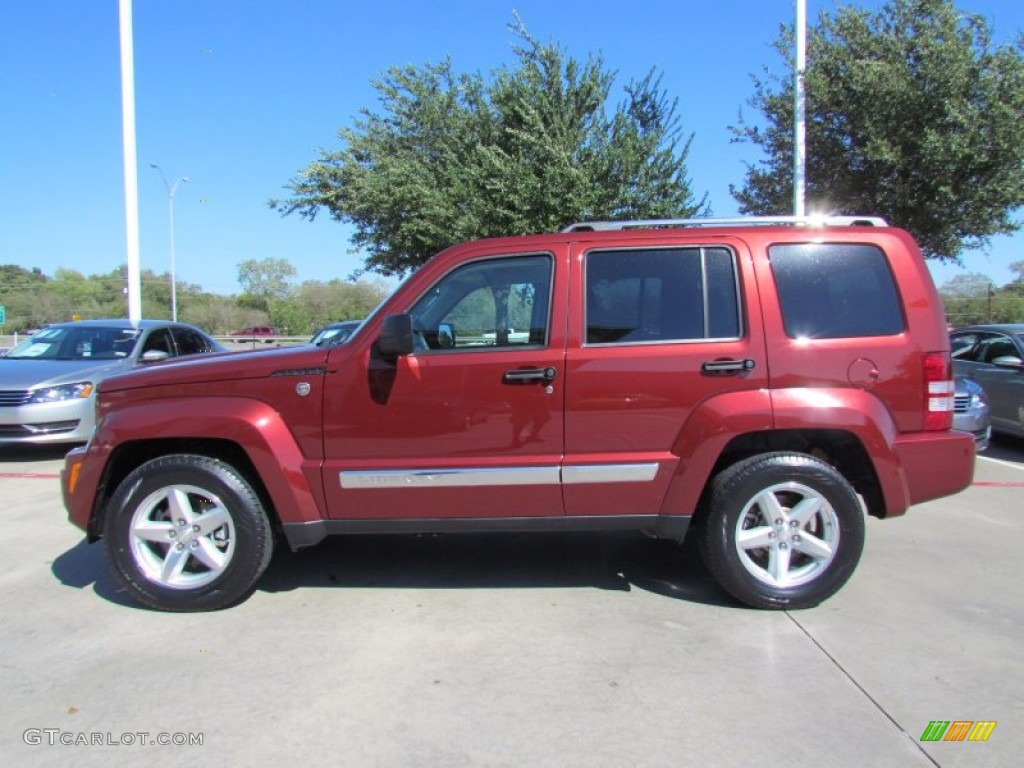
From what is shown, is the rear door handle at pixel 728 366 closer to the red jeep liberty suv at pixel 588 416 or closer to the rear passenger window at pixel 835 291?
the red jeep liberty suv at pixel 588 416

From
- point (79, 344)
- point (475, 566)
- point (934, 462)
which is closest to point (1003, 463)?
point (934, 462)

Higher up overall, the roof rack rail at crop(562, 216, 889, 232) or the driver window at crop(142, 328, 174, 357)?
the roof rack rail at crop(562, 216, 889, 232)

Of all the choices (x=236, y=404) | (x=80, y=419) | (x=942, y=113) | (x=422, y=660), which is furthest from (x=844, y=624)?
(x=942, y=113)

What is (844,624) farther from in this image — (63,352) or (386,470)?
(63,352)

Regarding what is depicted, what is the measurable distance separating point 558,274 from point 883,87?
10.7 metres

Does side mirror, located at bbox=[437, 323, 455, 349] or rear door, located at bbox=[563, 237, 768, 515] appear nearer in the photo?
rear door, located at bbox=[563, 237, 768, 515]

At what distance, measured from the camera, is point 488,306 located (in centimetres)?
395

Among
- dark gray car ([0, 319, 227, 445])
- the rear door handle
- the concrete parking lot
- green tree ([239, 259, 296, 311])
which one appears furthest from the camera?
green tree ([239, 259, 296, 311])

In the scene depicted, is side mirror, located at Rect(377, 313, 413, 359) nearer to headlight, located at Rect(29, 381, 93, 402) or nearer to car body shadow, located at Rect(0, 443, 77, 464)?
headlight, located at Rect(29, 381, 93, 402)

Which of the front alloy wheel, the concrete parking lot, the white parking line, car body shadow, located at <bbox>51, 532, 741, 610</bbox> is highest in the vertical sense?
the front alloy wheel

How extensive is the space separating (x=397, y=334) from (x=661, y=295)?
1.43 metres

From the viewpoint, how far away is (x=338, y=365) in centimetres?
382

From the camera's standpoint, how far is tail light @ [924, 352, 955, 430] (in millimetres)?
3791

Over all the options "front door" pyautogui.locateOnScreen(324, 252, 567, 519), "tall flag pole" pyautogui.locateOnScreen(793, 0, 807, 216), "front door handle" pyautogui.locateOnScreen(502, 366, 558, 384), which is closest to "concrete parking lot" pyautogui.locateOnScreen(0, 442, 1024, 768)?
"front door" pyautogui.locateOnScreen(324, 252, 567, 519)
